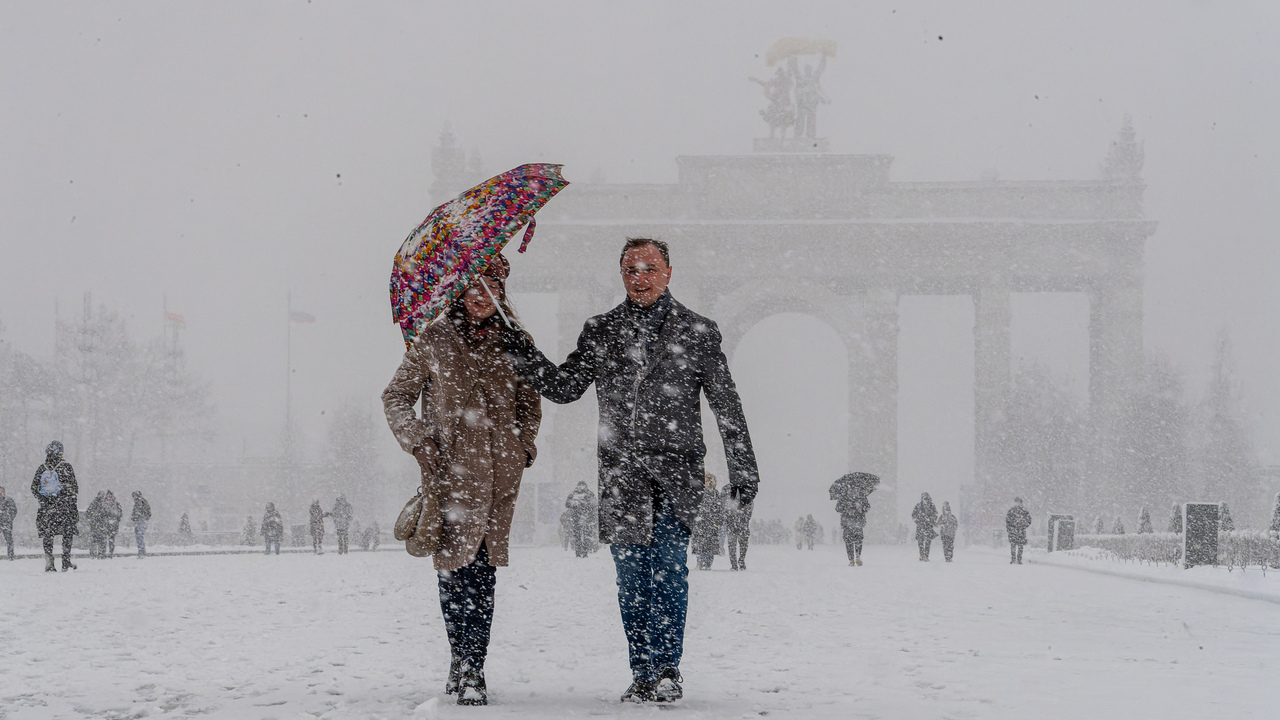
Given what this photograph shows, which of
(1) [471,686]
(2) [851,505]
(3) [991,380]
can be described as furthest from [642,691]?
(3) [991,380]

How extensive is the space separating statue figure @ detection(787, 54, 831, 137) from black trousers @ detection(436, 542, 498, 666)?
133 ft

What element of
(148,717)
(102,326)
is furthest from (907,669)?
(102,326)

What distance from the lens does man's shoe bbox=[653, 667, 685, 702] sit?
4363 mm

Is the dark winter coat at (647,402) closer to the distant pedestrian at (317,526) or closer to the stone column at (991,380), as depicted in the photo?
the distant pedestrian at (317,526)

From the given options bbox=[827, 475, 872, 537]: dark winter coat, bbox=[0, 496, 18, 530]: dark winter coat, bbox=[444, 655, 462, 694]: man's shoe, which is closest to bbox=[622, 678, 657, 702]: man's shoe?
bbox=[444, 655, 462, 694]: man's shoe

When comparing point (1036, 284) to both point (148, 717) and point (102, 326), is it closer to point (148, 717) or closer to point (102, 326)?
point (102, 326)

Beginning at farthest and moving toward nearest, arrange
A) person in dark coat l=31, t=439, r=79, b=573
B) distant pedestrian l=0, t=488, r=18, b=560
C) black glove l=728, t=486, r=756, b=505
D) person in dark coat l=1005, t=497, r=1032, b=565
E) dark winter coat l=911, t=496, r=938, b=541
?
dark winter coat l=911, t=496, r=938, b=541, person in dark coat l=1005, t=497, r=1032, b=565, distant pedestrian l=0, t=488, r=18, b=560, person in dark coat l=31, t=439, r=79, b=573, black glove l=728, t=486, r=756, b=505

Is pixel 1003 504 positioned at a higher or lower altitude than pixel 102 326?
lower

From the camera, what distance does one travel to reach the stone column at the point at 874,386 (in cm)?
4175

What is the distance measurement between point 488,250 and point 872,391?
3858 cm

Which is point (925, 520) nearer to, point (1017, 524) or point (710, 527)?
point (1017, 524)

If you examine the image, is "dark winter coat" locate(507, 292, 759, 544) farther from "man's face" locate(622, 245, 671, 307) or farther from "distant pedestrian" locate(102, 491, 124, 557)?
"distant pedestrian" locate(102, 491, 124, 557)

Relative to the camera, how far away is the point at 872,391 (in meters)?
42.4

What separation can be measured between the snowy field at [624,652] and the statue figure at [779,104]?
112ft
